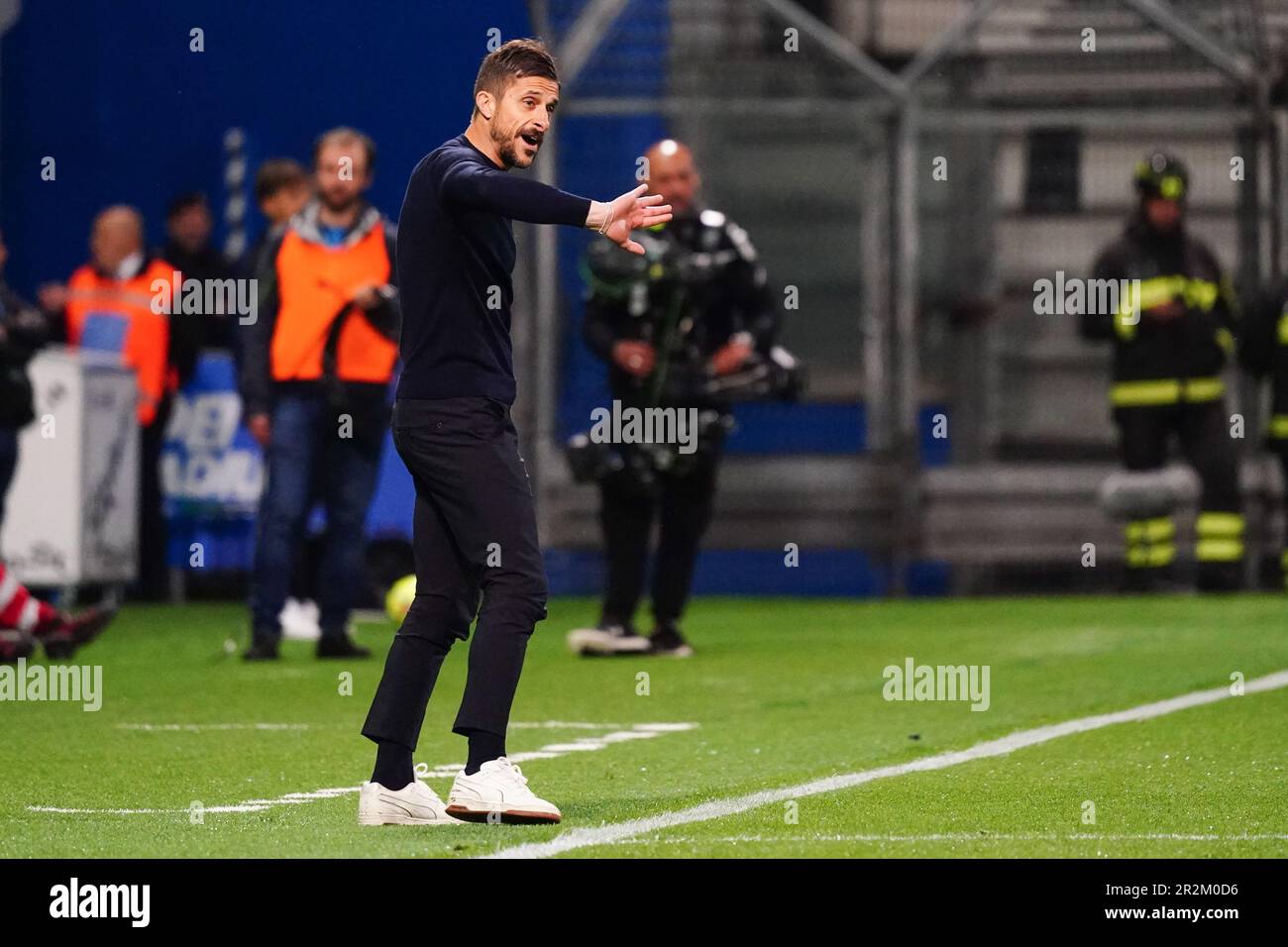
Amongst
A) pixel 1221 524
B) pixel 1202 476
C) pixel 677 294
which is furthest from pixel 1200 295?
pixel 677 294

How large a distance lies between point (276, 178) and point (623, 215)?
6879mm

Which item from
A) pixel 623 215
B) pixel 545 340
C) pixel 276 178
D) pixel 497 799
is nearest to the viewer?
pixel 623 215

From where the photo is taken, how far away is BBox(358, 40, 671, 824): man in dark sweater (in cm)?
626

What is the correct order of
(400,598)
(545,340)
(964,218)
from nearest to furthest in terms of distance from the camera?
(400,598), (545,340), (964,218)

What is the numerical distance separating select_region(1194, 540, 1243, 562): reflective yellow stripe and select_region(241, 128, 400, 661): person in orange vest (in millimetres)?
5824

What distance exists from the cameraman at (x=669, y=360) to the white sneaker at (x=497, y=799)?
215 inches

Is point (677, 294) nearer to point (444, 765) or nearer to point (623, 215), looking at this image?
point (444, 765)

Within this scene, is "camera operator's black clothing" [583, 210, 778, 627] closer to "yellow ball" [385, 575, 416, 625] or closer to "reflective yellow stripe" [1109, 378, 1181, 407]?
"yellow ball" [385, 575, 416, 625]

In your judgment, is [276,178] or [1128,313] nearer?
[276,178]

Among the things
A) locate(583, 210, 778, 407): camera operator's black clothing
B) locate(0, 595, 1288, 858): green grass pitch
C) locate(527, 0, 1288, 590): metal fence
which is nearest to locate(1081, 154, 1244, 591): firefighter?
locate(527, 0, 1288, 590): metal fence

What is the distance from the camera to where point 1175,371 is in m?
15.6

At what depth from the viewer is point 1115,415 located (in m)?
15.8
